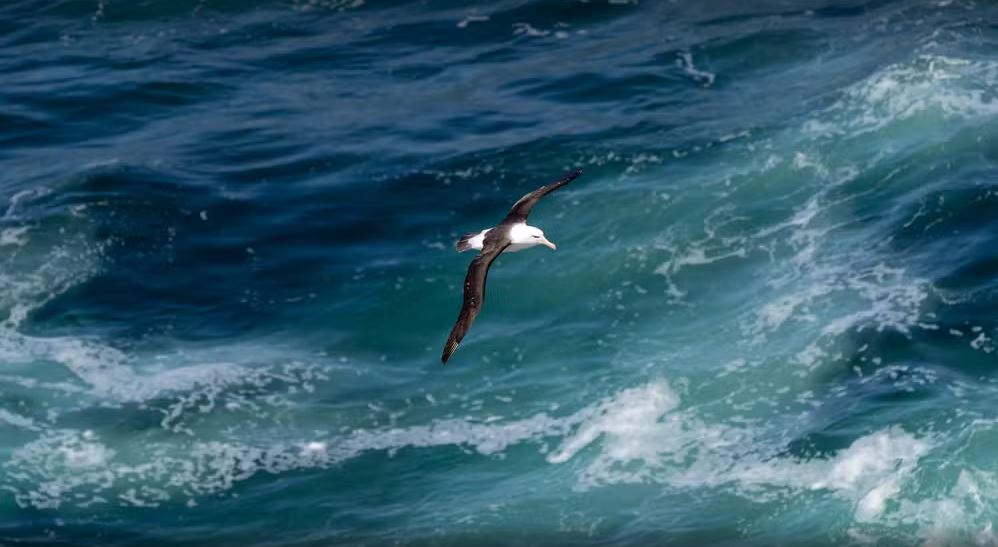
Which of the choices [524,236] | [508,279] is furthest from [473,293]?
[508,279]

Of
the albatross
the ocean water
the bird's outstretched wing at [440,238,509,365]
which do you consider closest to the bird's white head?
the albatross

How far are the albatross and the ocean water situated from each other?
4661mm

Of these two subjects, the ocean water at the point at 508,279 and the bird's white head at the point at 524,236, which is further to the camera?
the ocean water at the point at 508,279

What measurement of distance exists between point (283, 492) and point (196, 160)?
39.9 ft

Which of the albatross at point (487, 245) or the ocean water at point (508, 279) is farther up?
the albatross at point (487, 245)

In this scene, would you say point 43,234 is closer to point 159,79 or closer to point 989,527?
point 159,79

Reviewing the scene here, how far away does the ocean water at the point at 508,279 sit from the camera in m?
24.5

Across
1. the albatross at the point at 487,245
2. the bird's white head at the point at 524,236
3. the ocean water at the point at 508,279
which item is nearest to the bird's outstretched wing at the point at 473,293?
the albatross at the point at 487,245

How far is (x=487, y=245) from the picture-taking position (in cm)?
2091

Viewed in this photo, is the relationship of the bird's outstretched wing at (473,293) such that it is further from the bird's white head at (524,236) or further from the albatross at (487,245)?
the bird's white head at (524,236)

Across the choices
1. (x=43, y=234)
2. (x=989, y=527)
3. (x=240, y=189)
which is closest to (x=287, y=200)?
(x=240, y=189)

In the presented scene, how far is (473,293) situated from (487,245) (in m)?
1.38

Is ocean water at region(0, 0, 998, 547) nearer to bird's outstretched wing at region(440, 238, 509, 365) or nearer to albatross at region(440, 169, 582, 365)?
albatross at region(440, 169, 582, 365)

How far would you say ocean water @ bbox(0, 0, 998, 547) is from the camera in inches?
966
